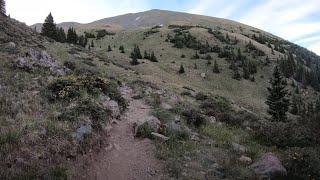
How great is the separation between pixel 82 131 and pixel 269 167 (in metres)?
6.20

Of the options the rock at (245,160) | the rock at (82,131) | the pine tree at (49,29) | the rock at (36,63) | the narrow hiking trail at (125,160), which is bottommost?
the narrow hiking trail at (125,160)

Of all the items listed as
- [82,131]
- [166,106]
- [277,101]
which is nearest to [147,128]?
[82,131]

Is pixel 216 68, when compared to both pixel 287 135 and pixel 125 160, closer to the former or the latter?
pixel 287 135

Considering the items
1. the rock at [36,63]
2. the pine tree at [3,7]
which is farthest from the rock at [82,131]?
the pine tree at [3,7]

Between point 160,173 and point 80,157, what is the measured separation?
2.50 meters

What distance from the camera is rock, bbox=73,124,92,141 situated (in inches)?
555

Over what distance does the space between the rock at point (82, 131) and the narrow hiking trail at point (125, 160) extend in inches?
32.5

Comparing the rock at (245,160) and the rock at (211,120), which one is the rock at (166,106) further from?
the rock at (245,160)

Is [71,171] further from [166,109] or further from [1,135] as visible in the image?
[166,109]

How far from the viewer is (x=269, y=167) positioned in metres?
12.9

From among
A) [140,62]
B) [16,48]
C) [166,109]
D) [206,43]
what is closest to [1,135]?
[166,109]

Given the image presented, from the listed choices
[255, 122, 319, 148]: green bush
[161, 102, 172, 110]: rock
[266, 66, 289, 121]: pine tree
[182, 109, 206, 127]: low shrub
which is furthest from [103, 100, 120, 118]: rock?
[266, 66, 289, 121]: pine tree

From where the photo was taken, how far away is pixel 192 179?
12.3 metres

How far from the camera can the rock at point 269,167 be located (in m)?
12.5
